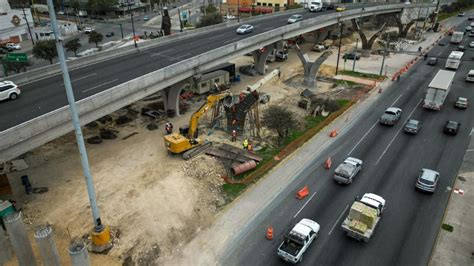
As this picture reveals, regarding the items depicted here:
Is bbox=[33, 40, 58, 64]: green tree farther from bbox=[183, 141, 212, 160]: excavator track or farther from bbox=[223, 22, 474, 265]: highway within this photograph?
bbox=[223, 22, 474, 265]: highway

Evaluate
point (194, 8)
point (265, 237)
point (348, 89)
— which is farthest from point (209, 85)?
point (194, 8)

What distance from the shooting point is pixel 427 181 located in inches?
1152

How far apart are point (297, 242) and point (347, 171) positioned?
1091cm

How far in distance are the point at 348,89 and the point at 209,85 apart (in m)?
24.0

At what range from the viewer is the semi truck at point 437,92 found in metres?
44.1

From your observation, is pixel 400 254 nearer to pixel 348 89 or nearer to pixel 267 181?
pixel 267 181

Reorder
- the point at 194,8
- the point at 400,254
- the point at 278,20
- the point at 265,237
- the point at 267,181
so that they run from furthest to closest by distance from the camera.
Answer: the point at 194,8, the point at 278,20, the point at 267,181, the point at 265,237, the point at 400,254

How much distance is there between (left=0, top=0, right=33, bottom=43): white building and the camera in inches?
3499

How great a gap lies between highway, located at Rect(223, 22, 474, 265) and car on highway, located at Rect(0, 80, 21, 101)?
82.5 feet

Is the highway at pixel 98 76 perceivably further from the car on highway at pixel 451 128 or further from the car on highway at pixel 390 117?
the car on highway at pixel 451 128

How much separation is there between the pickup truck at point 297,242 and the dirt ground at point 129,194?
7.11m

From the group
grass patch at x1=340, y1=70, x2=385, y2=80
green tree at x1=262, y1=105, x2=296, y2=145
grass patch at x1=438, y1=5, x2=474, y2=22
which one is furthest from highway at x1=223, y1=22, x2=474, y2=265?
grass patch at x1=438, y1=5, x2=474, y2=22

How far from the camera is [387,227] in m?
25.8

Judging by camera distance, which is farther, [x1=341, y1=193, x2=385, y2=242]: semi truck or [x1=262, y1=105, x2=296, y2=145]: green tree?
[x1=262, y1=105, x2=296, y2=145]: green tree
